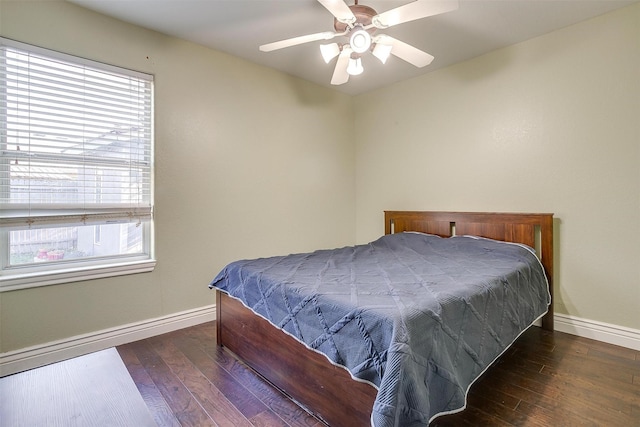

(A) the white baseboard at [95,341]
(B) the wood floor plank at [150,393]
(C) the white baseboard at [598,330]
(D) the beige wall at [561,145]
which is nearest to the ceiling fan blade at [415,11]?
(D) the beige wall at [561,145]

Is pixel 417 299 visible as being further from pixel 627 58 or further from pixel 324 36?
pixel 627 58

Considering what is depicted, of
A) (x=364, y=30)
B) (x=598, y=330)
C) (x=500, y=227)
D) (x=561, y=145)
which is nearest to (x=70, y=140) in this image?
(x=364, y=30)

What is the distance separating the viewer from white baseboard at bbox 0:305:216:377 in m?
1.97

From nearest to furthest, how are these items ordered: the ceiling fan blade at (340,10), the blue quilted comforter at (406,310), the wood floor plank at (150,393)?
the blue quilted comforter at (406,310)
the wood floor plank at (150,393)
the ceiling fan blade at (340,10)

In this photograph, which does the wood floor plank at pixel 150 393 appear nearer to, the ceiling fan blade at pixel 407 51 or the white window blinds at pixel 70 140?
the white window blinds at pixel 70 140

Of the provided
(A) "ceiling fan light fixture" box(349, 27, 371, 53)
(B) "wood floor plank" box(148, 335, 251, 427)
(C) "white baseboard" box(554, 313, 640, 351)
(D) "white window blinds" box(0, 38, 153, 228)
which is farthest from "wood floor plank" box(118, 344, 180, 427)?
(C) "white baseboard" box(554, 313, 640, 351)

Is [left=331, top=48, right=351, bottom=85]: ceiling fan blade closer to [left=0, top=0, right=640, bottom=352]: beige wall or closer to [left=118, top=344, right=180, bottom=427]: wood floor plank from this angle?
[left=0, top=0, right=640, bottom=352]: beige wall

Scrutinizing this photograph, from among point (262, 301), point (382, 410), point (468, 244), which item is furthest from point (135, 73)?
point (468, 244)

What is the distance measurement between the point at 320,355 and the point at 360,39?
181 centimetres

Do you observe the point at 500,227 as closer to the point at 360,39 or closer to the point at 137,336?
the point at 360,39

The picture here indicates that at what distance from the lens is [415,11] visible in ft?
5.53

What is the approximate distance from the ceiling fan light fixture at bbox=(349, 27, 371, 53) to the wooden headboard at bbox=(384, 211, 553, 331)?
190 centimetres

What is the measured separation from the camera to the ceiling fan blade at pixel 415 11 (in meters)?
1.60

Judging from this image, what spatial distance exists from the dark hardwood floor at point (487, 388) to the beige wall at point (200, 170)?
0.48m
